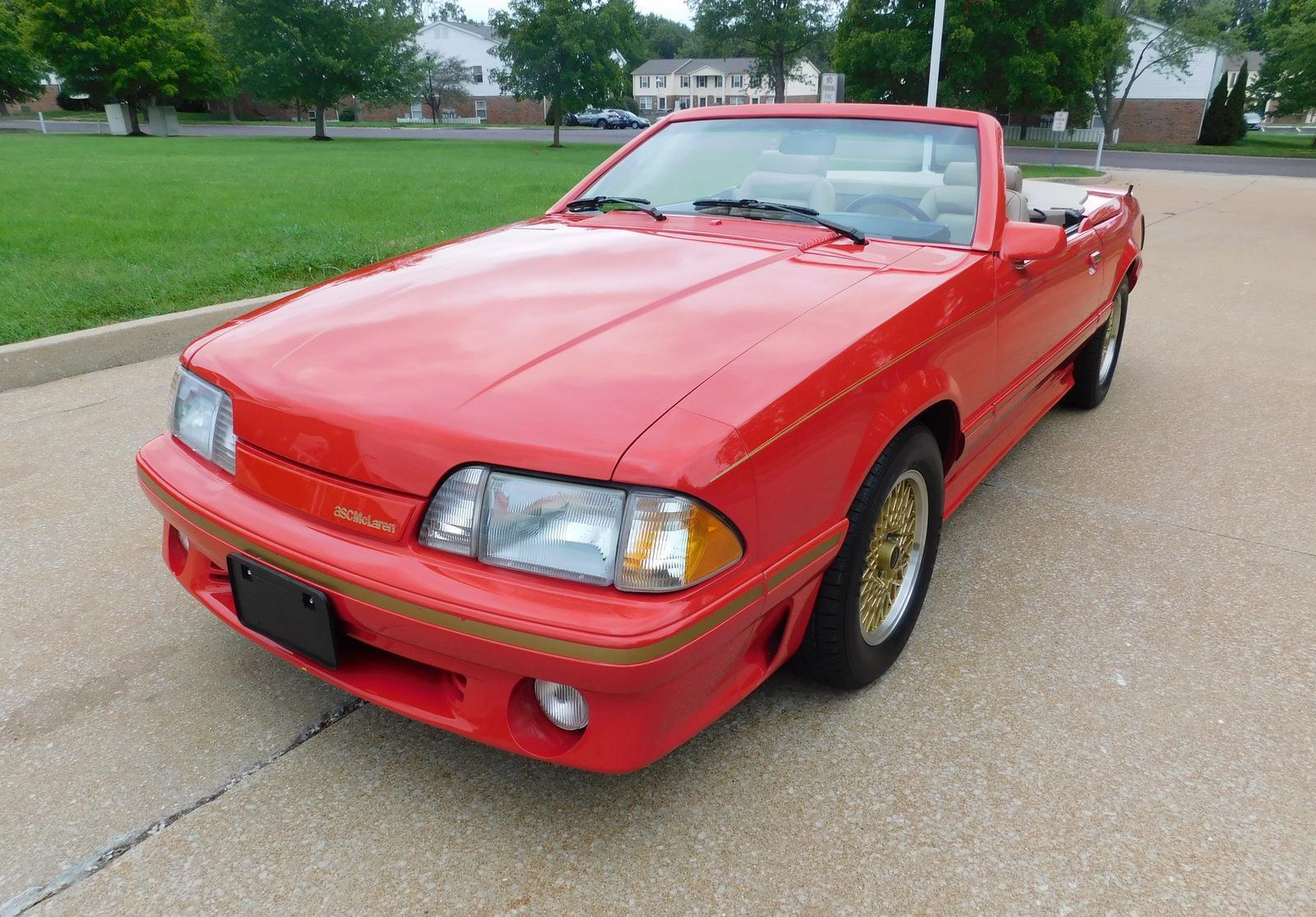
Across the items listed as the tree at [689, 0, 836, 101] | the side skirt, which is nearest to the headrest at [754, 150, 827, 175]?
the side skirt

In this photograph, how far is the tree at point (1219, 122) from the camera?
3803 cm

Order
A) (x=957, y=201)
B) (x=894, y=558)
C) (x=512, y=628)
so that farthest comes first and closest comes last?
(x=957, y=201) → (x=894, y=558) → (x=512, y=628)

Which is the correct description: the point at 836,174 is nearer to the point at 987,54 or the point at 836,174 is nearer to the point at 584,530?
the point at 584,530

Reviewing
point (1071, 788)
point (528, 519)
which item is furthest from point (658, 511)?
point (1071, 788)

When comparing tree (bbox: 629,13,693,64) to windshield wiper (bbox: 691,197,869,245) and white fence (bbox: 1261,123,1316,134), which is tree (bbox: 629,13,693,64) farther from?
windshield wiper (bbox: 691,197,869,245)

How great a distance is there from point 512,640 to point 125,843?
939 mm

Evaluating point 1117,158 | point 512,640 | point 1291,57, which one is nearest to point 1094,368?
point 512,640

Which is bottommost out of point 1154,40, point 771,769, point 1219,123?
point 771,769

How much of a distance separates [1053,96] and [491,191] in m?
19.4

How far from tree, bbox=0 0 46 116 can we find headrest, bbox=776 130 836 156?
46.8 m

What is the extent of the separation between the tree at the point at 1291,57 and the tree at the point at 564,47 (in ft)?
79.4

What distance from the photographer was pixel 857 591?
2027 millimetres

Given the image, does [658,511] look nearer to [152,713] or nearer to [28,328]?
[152,713]

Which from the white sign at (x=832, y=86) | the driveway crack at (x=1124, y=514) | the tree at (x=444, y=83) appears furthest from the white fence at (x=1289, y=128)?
the driveway crack at (x=1124, y=514)
